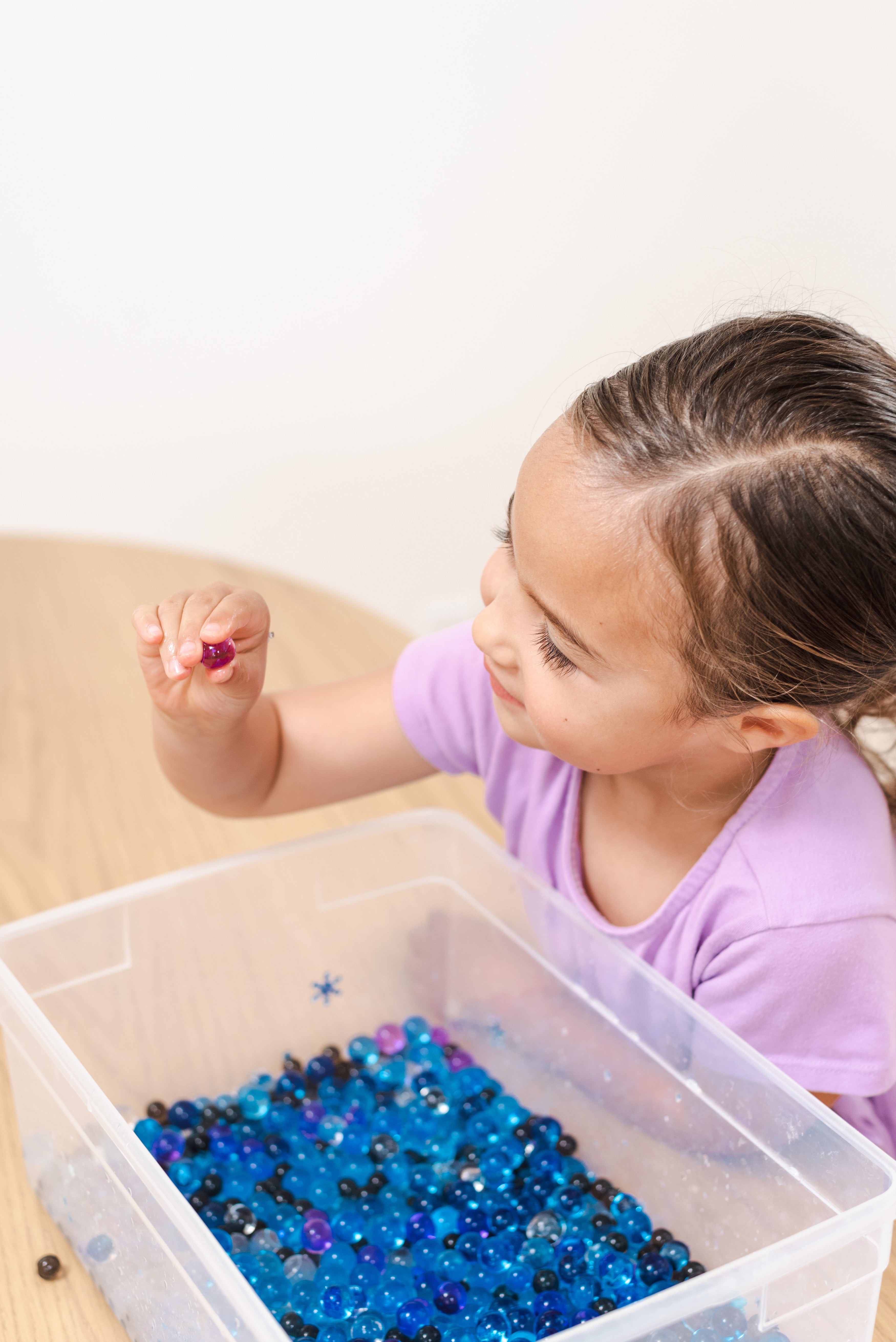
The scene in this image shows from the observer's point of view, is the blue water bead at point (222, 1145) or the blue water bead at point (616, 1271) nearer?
the blue water bead at point (616, 1271)

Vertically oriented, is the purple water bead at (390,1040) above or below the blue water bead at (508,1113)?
above

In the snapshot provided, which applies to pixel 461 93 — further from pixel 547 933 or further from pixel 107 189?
pixel 547 933

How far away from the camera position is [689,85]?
6.71ft

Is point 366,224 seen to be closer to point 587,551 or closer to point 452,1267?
point 587,551

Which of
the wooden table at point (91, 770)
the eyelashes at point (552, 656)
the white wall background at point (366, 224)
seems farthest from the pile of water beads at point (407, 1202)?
the white wall background at point (366, 224)

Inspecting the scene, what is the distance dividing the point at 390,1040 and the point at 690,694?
1.27 feet

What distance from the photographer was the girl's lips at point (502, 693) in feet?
2.54

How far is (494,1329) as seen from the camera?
0.69 metres

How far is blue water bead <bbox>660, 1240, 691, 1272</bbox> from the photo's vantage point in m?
0.75

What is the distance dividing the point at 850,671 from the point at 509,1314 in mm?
407

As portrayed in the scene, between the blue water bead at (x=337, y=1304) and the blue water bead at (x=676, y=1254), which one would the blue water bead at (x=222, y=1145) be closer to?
the blue water bead at (x=337, y=1304)

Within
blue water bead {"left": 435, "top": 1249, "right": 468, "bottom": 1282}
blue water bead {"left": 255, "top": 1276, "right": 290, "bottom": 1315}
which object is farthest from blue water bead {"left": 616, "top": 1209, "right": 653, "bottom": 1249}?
blue water bead {"left": 255, "top": 1276, "right": 290, "bottom": 1315}

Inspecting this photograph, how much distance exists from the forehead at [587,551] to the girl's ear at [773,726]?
9 centimetres

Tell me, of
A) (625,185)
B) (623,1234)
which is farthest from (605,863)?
(625,185)
